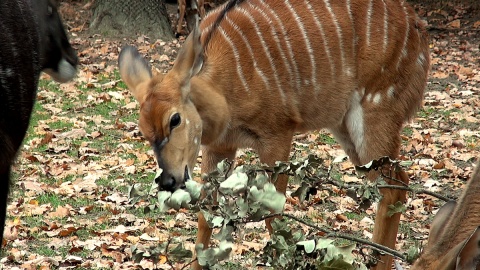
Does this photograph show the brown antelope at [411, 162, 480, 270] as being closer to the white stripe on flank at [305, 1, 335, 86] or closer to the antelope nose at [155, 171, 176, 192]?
the antelope nose at [155, 171, 176, 192]

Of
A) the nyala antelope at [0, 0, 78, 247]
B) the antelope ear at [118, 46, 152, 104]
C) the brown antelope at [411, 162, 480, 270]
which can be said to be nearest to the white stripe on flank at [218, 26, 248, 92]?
the antelope ear at [118, 46, 152, 104]

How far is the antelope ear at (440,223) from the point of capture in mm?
2890

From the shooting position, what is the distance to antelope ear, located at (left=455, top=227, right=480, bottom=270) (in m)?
2.44

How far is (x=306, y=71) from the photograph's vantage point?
5672 mm

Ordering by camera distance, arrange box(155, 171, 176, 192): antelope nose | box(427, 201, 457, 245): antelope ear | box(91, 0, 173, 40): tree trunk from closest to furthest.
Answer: box(427, 201, 457, 245): antelope ear, box(155, 171, 176, 192): antelope nose, box(91, 0, 173, 40): tree trunk

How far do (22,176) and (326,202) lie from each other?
8.90 feet

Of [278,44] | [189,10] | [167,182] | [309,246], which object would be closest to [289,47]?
[278,44]

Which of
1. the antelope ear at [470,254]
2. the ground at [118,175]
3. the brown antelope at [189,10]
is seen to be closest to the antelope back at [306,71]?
the ground at [118,175]

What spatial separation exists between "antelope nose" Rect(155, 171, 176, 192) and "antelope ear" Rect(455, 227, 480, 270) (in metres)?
2.52

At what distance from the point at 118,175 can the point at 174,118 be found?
2877 mm

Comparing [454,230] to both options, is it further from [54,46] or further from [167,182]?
[54,46]

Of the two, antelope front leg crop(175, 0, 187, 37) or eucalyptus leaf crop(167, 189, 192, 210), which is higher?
eucalyptus leaf crop(167, 189, 192, 210)

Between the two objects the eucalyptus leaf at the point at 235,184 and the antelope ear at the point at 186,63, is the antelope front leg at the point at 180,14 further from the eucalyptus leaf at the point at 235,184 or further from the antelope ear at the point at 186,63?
the eucalyptus leaf at the point at 235,184

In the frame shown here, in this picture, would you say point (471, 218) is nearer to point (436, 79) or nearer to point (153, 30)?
point (436, 79)
